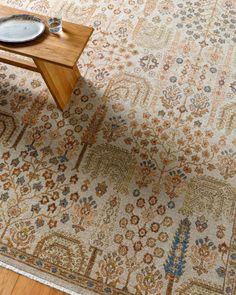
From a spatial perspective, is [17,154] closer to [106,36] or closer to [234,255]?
[106,36]

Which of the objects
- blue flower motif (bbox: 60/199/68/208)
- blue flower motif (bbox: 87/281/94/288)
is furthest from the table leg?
blue flower motif (bbox: 87/281/94/288)

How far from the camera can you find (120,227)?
3.89 ft

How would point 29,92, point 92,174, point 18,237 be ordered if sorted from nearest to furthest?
point 18,237, point 92,174, point 29,92

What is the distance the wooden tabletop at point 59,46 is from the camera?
3.45 ft

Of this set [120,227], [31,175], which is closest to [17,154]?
[31,175]

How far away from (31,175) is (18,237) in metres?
0.28

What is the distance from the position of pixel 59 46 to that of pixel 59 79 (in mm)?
251

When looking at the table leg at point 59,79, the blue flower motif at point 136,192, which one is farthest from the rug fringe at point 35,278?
the table leg at point 59,79

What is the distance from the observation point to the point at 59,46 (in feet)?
3.55

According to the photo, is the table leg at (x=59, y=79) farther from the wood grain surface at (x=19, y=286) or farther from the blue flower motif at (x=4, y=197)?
the wood grain surface at (x=19, y=286)

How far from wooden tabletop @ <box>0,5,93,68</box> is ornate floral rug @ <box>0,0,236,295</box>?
386mm

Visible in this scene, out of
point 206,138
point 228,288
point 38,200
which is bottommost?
point 228,288

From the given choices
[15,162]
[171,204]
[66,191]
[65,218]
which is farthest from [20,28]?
[171,204]

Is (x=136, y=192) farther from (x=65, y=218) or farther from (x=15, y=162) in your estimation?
(x=15, y=162)
